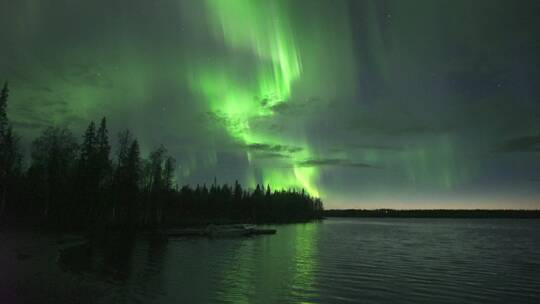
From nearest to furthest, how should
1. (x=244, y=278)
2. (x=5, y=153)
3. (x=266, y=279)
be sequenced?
(x=266, y=279) → (x=244, y=278) → (x=5, y=153)

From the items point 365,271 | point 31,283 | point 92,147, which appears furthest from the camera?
point 92,147

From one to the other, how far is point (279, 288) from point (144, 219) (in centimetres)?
8349

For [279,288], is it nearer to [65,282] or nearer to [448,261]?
[65,282]

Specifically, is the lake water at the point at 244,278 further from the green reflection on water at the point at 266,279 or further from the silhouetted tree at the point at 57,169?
the silhouetted tree at the point at 57,169

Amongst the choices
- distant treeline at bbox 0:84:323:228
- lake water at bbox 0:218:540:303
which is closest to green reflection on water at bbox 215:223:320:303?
lake water at bbox 0:218:540:303

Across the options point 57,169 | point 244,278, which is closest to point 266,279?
point 244,278

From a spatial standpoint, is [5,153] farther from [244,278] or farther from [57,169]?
[244,278]

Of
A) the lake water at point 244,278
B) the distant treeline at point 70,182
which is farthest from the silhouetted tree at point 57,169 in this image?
the lake water at point 244,278

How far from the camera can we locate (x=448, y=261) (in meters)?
46.4

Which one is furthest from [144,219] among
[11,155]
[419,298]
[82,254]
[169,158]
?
[419,298]

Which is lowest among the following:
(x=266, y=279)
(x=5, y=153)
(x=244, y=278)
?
(x=266, y=279)

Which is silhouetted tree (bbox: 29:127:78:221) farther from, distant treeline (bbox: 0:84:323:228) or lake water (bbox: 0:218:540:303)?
lake water (bbox: 0:218:540:303)

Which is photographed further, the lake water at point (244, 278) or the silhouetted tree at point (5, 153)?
the silhouetted tree at point (5, 153)

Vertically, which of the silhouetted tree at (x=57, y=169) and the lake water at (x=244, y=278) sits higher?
the silhouetted tree at (x=57, y=169)
